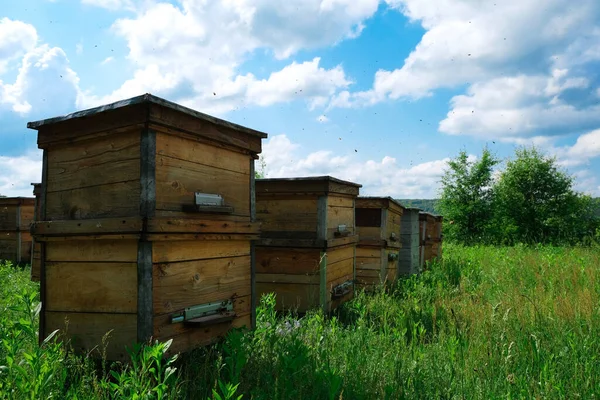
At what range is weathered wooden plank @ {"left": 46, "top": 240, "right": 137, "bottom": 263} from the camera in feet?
10.9

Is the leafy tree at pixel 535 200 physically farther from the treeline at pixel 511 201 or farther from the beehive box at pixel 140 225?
the beehive box at pixel 140 225

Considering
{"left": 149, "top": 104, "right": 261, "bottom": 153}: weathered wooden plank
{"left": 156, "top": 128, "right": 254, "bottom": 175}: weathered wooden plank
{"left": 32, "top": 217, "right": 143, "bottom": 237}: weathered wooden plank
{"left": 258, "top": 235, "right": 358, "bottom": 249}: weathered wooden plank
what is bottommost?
{"left": 258, "top": 235, "right": 358, "bottom": 249}: weathered wooden plank

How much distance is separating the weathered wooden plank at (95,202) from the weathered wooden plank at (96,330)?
82 centimetres

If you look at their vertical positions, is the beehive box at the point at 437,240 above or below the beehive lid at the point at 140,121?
below

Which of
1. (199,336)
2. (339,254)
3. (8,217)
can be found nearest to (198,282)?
(199,336)

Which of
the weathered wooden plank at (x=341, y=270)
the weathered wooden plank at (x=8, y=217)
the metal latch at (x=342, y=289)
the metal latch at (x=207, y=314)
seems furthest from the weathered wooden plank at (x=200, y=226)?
the weathered wooden plank at (x=8, y=217)

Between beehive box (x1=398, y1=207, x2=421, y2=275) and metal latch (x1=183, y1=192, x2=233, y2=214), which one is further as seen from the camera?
beehive box (x1=398, y1=207, x2=421, y2=275)

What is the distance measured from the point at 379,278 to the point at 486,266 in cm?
429

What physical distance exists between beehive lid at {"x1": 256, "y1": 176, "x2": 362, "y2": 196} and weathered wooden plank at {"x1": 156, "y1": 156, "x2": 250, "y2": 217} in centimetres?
185

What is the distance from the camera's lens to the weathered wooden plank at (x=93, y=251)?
3312 millimetres

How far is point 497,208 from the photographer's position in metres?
34.0

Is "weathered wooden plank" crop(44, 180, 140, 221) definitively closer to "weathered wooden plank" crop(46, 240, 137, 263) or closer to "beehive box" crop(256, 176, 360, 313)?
"weathered wooden plank" crop(46, 240, 137, 263)

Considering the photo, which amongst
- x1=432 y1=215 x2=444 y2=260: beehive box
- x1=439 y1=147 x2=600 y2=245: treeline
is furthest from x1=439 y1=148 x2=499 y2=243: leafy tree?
x1=432 y1=215 x2=444 y2=260: beehive box

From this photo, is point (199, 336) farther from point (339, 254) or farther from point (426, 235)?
point (426, 235)
